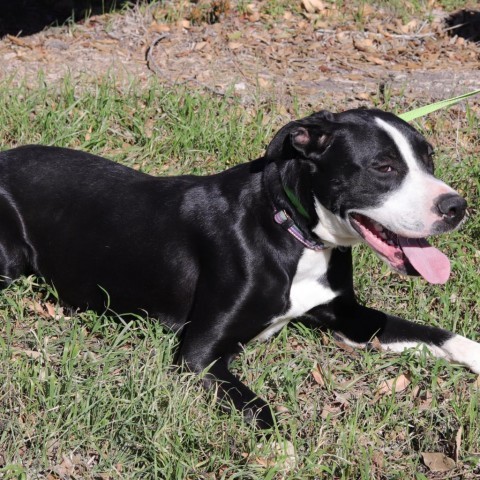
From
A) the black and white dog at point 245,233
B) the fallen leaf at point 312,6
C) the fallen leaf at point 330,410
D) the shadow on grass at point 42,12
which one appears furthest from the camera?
the fallen leaf at point 312,6

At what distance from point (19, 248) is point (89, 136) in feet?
4.40

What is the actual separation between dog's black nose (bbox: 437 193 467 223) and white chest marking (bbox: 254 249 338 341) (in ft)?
1.94

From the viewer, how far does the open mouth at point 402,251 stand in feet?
11.6

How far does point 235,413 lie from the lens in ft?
11.5

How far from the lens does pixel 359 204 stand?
347cm

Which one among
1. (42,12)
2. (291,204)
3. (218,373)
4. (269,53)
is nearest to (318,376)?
(218,373)

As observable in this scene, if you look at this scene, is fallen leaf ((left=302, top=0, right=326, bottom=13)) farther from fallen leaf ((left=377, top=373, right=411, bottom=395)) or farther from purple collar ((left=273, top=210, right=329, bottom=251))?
fallen leaf ((left=377, top=373, right=411, bottom=395))

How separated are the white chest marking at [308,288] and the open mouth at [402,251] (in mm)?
278

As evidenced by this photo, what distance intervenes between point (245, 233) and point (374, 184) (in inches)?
24.0

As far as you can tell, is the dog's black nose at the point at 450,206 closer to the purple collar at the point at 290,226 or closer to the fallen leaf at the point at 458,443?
the purple collar at the point at 290,226

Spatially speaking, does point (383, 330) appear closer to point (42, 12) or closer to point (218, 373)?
point (218, 373)

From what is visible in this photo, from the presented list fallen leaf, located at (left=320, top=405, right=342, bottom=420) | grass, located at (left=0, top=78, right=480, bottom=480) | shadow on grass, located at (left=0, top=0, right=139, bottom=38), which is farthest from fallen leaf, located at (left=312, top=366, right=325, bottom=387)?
shadow on grass, located at (left=0, top=0, right=139, bottom=38)

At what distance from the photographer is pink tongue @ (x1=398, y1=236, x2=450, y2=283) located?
11.8ft

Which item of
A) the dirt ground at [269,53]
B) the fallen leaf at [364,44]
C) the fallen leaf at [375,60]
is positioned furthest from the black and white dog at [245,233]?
the fallen leaf at [364,44]
